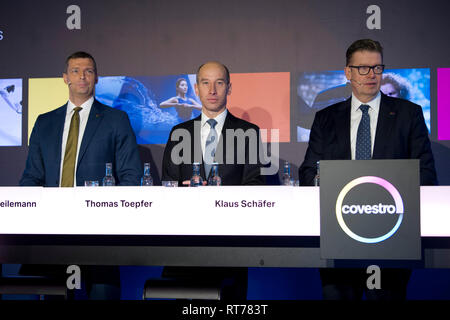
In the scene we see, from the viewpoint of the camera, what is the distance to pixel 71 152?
3.42 metres

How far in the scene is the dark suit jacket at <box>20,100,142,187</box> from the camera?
3.34m

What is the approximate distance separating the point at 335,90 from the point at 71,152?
82.1 inches

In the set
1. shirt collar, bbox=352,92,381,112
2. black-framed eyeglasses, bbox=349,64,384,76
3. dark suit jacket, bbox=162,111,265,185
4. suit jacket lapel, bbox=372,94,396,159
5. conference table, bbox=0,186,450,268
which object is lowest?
conference table, bbox=0,186,450,268

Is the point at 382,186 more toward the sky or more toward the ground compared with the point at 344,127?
more toward the ground

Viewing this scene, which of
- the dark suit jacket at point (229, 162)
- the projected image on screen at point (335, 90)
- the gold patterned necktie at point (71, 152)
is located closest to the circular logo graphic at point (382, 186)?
the dark suit jacket at point (229, 162)

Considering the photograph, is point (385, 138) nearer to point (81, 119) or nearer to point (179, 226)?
point (179, 226)

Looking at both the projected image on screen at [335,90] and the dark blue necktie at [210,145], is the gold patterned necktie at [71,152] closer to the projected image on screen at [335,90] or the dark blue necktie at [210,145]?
the dark blue necktie at [210,145]

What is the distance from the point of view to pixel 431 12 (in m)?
3.88

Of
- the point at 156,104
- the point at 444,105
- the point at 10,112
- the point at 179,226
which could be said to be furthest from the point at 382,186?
the point at 10,112

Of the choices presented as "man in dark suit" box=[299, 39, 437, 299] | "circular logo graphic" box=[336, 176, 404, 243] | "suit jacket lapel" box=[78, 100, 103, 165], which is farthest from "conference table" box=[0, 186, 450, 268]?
"suit jacket lapel" box=[78, 100, 103, 165]

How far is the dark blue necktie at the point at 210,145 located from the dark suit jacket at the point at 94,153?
1.55ft

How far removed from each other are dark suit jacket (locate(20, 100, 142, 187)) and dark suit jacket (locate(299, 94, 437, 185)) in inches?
46.6

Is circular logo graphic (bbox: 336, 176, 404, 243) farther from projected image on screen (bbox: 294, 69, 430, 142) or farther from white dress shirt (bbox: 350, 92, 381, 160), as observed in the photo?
projected image on screen (bbox: 294, 69, 430, 142)

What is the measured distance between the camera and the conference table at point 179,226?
6.10 ft
